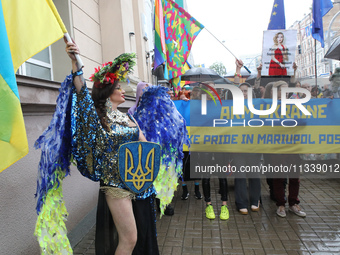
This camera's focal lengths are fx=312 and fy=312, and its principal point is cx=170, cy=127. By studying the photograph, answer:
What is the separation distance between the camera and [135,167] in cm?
256

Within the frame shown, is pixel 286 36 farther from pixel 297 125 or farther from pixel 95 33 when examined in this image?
pixel 95 33

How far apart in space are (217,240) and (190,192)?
226cm

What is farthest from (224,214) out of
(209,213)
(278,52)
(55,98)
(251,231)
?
→ (55,98)

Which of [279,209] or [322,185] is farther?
[322,185]

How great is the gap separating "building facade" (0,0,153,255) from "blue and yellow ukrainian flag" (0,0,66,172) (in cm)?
106

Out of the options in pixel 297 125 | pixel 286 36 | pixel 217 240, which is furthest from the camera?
pixel 286 36

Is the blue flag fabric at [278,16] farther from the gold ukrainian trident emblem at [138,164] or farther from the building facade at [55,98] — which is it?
the gold ukrainian trident emblem at [138,164]

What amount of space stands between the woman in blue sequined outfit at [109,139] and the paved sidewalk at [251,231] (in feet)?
4.23

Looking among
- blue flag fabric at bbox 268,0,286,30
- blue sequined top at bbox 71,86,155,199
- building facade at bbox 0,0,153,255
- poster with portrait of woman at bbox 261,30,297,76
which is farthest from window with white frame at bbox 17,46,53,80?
blue flag fabric at bbox 268,0,286,30

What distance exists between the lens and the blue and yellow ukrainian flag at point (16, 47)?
1732 mm

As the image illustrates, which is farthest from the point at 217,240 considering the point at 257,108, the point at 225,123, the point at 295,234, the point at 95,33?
the point at 95,33

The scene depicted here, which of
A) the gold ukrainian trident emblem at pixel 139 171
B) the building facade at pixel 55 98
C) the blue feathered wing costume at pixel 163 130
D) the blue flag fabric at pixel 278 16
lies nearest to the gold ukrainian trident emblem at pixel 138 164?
the gold ukrainian trident emblem at pixel 139 171

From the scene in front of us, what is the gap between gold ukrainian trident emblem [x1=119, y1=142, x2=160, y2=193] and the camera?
2506 mm

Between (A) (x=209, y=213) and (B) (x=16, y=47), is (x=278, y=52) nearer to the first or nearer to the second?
(A) (x=209, y=213)
